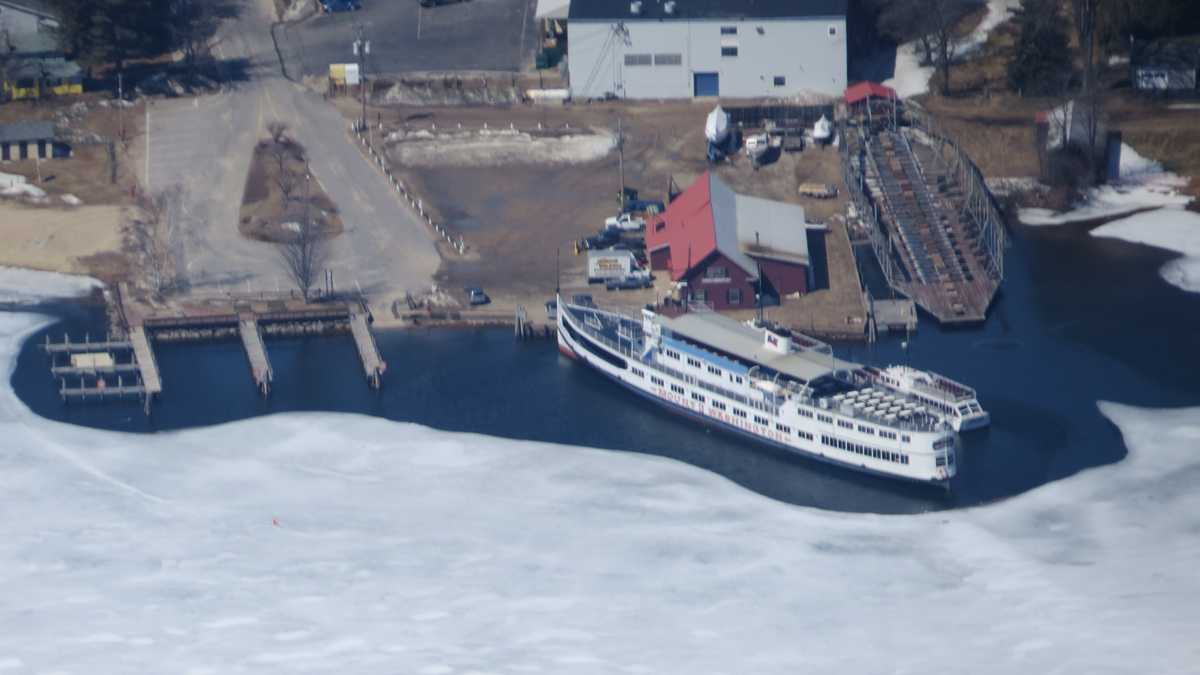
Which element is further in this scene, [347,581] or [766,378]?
[766,378]

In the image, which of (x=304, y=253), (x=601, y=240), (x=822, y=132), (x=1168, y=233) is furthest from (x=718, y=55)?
(x=304, y=253)

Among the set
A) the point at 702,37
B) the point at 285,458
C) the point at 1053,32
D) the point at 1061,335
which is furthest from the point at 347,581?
the point at 1053,32

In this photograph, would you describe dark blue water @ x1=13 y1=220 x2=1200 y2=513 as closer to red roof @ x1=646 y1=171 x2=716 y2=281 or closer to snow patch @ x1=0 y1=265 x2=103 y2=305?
snow patch @ x1=0 y1=265 x2=103 y2=305

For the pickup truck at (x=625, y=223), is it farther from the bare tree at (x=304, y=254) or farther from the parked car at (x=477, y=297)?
the bare tree at (x=304, y=254)

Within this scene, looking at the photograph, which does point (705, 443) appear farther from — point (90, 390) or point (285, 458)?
point (90, 390)

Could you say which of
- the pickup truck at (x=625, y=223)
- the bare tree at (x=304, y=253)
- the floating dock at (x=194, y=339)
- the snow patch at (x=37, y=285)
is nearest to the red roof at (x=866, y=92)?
the pickup truck at (x=625, y=223)

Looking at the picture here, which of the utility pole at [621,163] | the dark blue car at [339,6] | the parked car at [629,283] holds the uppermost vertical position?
the dark blue car at [339,6]

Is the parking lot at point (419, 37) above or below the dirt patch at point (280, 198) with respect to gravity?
above
